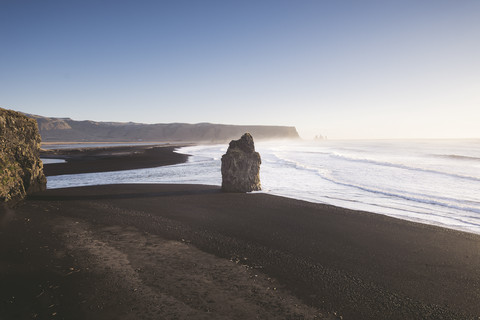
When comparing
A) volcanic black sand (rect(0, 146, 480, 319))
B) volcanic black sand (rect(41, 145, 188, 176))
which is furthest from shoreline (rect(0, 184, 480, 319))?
volcanic black sand (rect(41, 145, 188, 176))

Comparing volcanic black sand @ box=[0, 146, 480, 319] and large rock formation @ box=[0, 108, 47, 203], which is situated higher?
large rock formation @ box=[0, 108, 47, 203]

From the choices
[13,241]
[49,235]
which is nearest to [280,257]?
[49,235]

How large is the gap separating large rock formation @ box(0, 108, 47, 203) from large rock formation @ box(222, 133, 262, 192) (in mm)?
10243

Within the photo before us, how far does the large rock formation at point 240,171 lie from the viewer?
49.8ft

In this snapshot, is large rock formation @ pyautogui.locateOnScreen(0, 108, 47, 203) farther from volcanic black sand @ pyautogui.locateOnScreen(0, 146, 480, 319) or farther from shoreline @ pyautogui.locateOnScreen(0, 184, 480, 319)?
volcanic black sand @ pyautogui.locateOnScreen(0, 146, 480, 319)

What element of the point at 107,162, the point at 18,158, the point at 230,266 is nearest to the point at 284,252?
the point at 230,266

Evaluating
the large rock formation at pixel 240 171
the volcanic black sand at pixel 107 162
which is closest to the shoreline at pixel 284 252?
the large rock formation at pixel 240 171

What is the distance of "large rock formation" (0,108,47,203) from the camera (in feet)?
40.2

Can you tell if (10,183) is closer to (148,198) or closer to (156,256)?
(148,198)

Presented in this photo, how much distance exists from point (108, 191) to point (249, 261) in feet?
38.5

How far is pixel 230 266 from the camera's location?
236 inches

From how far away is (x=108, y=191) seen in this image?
1504 cm

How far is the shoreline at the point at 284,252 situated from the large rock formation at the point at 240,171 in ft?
10.2

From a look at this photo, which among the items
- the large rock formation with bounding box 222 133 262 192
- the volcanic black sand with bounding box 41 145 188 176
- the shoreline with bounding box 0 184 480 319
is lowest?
the volcanic black sand with bounding box 41 145 188 176
